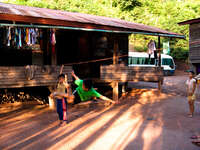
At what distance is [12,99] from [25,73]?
353cm

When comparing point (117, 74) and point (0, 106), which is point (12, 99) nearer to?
point (0, 106)

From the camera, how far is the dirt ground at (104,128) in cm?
488

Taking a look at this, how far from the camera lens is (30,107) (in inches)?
382

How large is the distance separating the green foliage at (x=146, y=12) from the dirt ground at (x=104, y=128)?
23102mm

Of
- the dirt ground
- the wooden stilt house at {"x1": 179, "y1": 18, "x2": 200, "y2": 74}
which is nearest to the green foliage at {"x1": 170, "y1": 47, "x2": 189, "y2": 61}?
the wooden stilt house at {"x1": 179, "y1": 18, "x2": 200, "y2": 74}

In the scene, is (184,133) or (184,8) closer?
(184,133)

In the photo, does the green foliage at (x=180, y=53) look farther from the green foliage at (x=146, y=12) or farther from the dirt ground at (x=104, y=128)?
the dirt ground at (x=104, y=128)

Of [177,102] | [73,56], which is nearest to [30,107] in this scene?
[73,56]

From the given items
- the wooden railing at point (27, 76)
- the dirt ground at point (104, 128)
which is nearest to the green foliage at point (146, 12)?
the wooden railing at point (27, 76)

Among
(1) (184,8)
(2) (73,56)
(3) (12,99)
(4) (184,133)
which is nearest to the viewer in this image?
(4) (184,133)

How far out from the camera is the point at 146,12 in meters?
34.6

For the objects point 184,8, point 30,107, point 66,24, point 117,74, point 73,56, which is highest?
point 184,8

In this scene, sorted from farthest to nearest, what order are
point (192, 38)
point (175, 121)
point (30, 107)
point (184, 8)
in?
point (184, 8)
point (192, 38)
point (30, 107)
point (175, 121)

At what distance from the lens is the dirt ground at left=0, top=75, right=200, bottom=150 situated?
16.0ft
